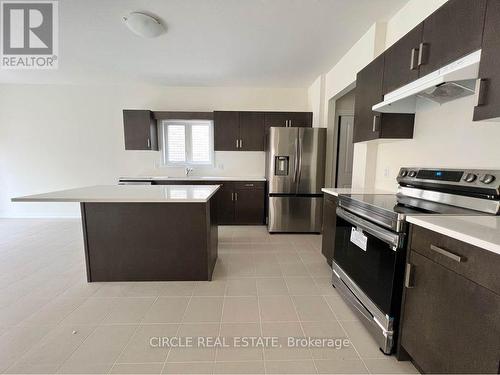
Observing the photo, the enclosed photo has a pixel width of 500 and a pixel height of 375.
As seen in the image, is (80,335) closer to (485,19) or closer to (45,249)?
(45,249)

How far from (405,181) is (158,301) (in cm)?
229

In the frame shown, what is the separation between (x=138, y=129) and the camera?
4.10 meters

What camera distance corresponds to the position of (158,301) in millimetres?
1915

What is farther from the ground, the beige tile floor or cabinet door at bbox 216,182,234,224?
cabinet door at bbox 216,182,234,224

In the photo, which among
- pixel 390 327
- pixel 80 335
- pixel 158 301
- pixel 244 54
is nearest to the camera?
pixel 390 327

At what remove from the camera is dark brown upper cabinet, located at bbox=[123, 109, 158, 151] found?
406 centimetres

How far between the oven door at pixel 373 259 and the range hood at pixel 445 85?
35.8 inches

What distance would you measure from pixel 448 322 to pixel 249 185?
127 inches

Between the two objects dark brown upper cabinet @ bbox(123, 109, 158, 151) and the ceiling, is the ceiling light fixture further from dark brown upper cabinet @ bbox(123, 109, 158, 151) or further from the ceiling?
dark brown upper cabinet @ bbox(123, 109, 158, 151)

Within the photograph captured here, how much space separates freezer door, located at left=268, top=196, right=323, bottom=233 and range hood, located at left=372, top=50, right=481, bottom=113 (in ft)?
6.57

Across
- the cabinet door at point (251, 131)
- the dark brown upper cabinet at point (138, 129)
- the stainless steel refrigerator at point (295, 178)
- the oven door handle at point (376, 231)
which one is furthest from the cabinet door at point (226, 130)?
the oven door handle at point (376, 231)

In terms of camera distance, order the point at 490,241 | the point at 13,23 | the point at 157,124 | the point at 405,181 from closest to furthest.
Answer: the point at 490,241 < the point at 405,181 < the point at 13,23 < the point at 157,124

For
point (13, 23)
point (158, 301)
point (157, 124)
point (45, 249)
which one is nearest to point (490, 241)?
point (158, 301)

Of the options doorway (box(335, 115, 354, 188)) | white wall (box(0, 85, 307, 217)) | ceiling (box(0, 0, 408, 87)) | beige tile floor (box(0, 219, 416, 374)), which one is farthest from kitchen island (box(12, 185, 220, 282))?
doorway (box(335, 115, 354, 188))
